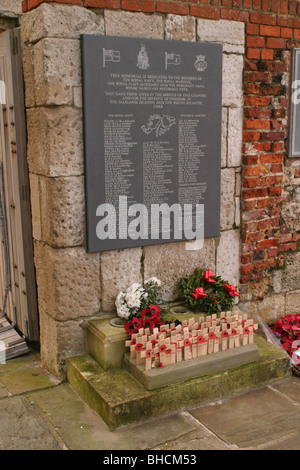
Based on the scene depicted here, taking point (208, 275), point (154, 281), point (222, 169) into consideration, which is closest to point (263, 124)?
point (222, 169)

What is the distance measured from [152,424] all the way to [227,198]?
71.7 inches

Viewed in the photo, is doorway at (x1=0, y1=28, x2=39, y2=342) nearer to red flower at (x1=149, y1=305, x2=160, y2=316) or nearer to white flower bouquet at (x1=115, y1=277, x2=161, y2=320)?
white flower bouquet at (x1=115, y1=277, x2=161, y2=320)

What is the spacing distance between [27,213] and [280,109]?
7.25ft

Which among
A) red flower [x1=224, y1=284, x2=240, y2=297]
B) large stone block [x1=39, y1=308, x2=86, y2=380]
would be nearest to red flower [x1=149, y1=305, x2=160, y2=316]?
large stone block [x1=39, y1=308, x2=86, y2=380]

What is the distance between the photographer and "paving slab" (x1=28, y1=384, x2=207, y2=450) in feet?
8.99

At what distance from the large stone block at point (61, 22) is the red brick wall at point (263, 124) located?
3.19 ft

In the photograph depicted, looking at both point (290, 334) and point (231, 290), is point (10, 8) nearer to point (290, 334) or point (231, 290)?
point (231, 290)

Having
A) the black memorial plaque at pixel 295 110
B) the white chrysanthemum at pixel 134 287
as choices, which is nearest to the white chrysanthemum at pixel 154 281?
the white chrysanthemum at pixel 134 287

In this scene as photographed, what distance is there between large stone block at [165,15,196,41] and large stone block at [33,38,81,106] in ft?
2.32

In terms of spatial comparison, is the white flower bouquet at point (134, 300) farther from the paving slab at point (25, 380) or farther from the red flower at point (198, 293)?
the paving slab at point (25, 380)

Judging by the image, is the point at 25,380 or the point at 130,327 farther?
the point at 25,380

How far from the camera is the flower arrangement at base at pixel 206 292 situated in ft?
11.9

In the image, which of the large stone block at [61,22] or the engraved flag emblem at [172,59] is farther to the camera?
the engraved flag emblem at [172,59]

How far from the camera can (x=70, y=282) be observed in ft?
10.9
